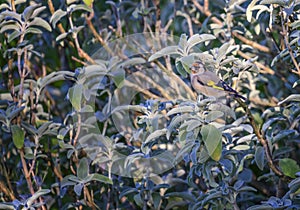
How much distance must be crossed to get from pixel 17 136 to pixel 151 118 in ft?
1.49

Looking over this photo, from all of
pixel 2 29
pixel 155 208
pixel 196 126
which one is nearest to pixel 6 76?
pixel 2 29

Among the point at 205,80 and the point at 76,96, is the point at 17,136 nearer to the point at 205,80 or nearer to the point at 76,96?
the point at 76,96

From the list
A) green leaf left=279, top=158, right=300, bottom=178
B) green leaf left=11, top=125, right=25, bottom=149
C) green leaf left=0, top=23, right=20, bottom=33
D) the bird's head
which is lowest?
green leaf left=279, top=158, right=300, bottom=178

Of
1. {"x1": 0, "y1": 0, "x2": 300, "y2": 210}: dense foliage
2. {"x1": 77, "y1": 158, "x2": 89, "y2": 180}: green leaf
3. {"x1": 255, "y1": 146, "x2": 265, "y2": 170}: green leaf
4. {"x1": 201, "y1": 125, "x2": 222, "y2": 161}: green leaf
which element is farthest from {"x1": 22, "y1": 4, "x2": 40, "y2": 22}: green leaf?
{"x1": 255, "y1": 146, "x2": 265, "y2": 170}: green leaf

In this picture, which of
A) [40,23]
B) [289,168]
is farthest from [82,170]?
[289,168]

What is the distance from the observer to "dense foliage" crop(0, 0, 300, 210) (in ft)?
4.97

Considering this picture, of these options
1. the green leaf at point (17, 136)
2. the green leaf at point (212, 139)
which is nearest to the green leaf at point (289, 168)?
the green leaf at point (212, 139)

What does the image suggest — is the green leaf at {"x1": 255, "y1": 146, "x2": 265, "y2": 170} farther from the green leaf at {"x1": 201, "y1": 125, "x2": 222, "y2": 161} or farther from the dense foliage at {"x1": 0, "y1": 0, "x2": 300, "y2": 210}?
the green leaf at {"x1": 201, "y1": 125, "x2": 222, "y2": 161}

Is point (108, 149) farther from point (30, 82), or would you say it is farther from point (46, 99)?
point (46, 99)

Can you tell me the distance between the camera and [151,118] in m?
1.54

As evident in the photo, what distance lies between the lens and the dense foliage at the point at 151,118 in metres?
1.52

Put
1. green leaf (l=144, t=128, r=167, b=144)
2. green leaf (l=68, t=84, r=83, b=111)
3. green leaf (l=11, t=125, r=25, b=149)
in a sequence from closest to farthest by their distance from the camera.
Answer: green leaf (l=144, t=128, r=167, b=144) → green leaf (l=68, t=84, r=83, b=111) → green leaf (l=11, t=125, r=25, b=149)

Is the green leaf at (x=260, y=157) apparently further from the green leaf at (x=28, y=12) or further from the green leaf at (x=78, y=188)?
the green leaf at (x=28, y=12)

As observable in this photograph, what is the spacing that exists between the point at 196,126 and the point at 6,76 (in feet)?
3.26
